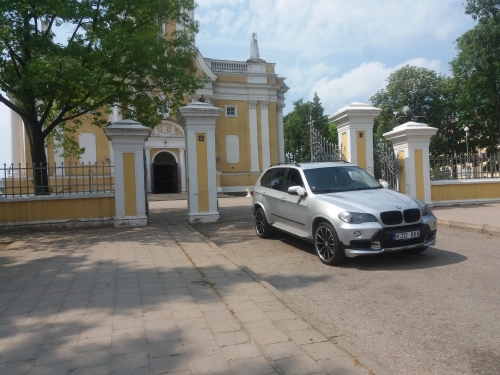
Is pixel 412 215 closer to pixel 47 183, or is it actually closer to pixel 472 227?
pixel 472 227

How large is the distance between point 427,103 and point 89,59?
34.9 meters

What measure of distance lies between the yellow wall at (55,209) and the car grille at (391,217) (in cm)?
793

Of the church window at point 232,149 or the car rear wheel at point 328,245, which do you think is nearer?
the car rear wheel at point 328,245

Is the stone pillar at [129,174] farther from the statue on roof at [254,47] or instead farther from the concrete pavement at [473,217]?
the statue on roof at [254,47]

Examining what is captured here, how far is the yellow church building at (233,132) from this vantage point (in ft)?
104

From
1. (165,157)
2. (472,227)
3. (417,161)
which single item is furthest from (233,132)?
(472,227)

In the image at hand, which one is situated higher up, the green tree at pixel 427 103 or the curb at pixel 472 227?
the green tree at pixel 427 103

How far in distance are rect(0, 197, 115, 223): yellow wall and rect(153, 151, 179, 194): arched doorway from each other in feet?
67.5

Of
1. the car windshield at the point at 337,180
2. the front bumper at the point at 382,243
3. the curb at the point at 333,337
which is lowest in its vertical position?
the curb at the point at 333,337

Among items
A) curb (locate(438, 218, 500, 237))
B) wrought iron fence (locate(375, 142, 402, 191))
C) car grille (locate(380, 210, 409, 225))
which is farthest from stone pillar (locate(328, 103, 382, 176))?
car grille (locate(380, 210, 409, 225))

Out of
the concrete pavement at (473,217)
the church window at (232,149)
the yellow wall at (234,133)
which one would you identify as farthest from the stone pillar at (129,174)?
the church window at (232,149)

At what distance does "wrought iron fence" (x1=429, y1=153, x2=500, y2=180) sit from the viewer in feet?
41.5

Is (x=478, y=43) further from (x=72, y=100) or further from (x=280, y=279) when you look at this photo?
(x=280, y=279)

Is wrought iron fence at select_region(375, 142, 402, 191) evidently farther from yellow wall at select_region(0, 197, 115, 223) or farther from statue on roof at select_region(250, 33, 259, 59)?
statue on roof at select_region(250, 33, 259, 59)
